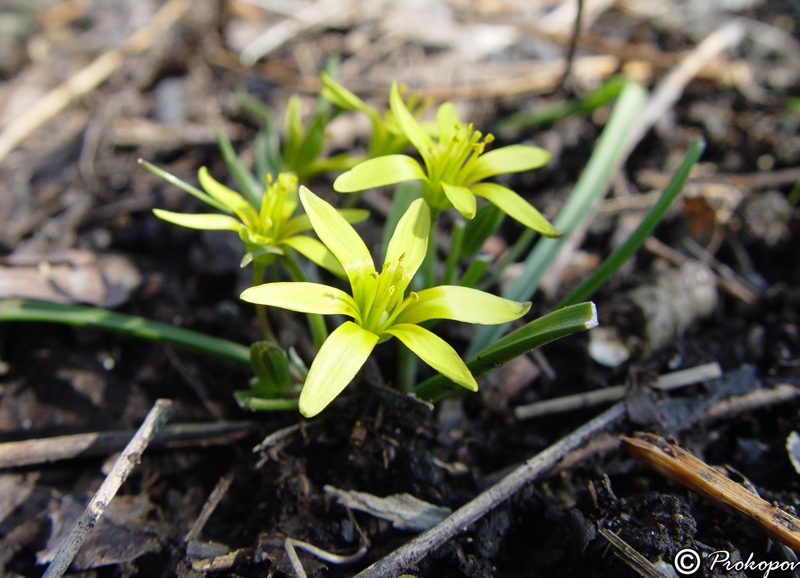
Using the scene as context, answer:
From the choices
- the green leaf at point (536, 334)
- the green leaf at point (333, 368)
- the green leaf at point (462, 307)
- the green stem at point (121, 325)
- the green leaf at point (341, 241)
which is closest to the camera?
the green leaf at point (333, 368)

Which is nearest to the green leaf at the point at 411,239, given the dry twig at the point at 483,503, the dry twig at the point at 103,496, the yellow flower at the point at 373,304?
the yellow flower at the point at 373,304

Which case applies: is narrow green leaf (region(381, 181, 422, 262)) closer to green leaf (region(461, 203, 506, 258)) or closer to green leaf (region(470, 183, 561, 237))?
green leaf (region(461, 203, 506, 258))

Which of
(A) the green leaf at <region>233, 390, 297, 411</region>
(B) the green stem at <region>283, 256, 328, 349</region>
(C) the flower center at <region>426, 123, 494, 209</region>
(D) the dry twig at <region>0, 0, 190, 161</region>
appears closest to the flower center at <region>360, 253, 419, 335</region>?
(B) the green stem at <region>283, 256, 328, 349</region>

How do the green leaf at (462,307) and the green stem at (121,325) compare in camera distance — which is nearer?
the green leaf at (462,307)

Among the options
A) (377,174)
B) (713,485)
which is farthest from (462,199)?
(713,485)

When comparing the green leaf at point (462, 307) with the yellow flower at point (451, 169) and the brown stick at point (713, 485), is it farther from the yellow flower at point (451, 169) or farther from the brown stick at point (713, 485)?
the brown stick at point (713, 485)

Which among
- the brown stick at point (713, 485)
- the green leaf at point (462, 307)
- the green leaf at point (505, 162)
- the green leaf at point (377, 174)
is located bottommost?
the brown stick at point (713, 485)
